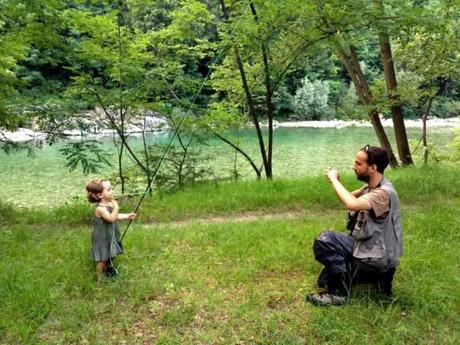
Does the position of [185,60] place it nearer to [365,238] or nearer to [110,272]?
[110,272]

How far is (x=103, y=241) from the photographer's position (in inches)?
200

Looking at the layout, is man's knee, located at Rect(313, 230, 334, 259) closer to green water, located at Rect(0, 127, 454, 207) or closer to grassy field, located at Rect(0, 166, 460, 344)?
grassy field, located at Rect(0, 166, 460, 344)

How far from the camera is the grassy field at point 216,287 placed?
3.98 meters

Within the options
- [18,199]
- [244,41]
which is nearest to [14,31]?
[244,41]

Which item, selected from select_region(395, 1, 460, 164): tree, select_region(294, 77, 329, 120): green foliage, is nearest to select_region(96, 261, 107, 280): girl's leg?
select_region(395, 1, 460, 164): tree

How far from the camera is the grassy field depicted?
398 cm

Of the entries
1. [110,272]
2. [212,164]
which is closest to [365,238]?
[110,272]

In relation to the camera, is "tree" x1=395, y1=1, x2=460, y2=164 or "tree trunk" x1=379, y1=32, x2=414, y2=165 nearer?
"tree" x1=395, y1=1, x2=460, y2=164

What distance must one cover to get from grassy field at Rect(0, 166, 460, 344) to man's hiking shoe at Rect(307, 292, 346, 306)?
0.30 feet

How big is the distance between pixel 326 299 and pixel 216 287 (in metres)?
1.13

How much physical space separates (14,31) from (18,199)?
29.3 ft

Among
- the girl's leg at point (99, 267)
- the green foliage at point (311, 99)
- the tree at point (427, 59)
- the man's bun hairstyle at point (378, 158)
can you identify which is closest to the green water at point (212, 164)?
the tree at point (427, 59)

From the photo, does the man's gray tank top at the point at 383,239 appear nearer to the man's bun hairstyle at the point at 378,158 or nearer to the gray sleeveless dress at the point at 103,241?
the man's bun hairstyle at the point at 378,158

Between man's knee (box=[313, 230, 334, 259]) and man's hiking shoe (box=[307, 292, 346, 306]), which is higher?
man's knee (box=[313, 230, 334, 259])
